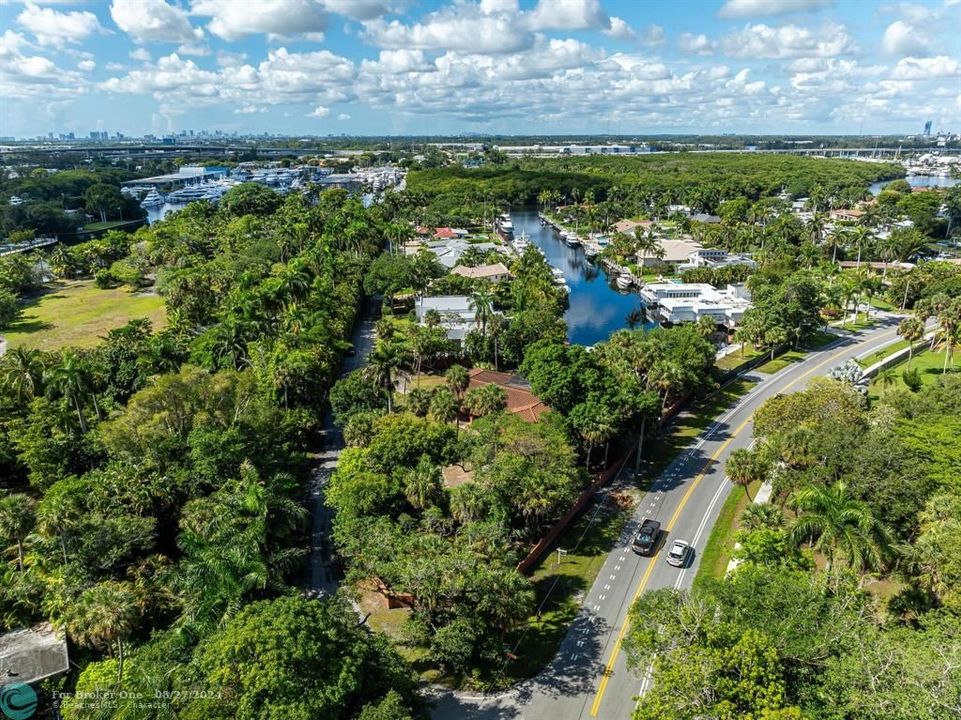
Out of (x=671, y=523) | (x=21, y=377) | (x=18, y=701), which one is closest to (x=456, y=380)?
(x=671, y=523)

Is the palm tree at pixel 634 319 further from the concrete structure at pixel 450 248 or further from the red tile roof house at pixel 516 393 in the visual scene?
the red tile roof house at pixel 516 393

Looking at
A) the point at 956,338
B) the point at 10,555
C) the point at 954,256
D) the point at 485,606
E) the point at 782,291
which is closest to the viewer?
the point at 485,606

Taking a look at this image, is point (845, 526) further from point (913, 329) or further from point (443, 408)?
point (913, 329)

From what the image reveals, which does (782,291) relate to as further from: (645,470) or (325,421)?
(325,421)

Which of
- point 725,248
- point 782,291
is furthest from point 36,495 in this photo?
point 725,248

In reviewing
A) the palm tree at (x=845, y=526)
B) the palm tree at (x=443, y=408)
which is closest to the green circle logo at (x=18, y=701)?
the palm tree at (x=443, y=408)
